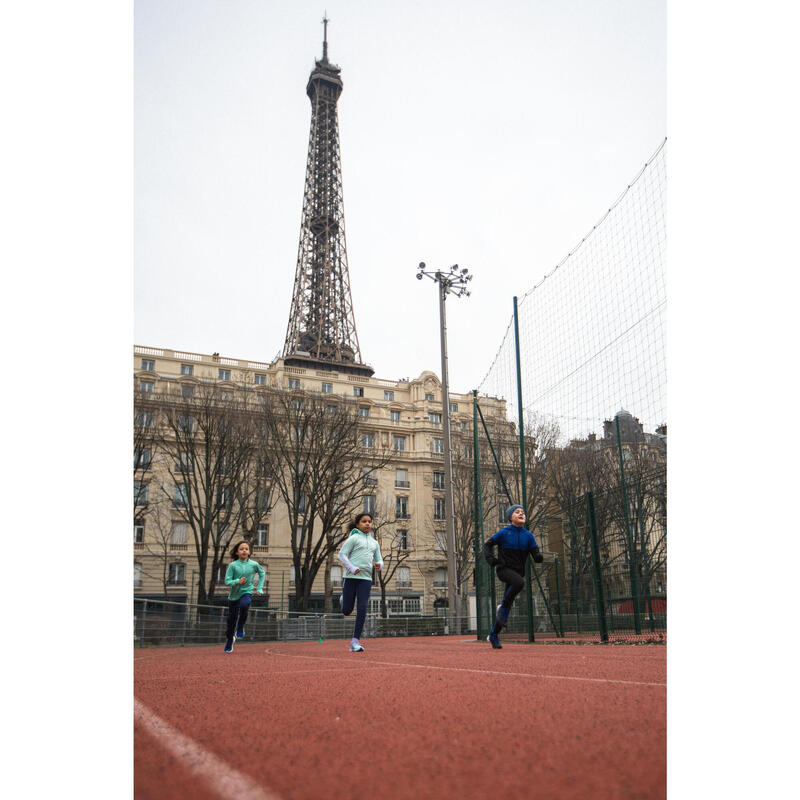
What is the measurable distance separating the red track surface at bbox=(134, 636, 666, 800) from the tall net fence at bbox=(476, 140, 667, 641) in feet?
22.7

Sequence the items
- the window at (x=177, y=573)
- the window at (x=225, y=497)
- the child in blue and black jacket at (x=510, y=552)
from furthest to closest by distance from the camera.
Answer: the window at (x=177, y=573) < the window at (x=225, y=497) < the child in blue and black jacket at (x=510, y=552)

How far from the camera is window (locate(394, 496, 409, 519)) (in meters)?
46.8

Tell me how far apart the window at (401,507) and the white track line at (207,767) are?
146 ft

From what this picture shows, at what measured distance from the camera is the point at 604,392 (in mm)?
12336

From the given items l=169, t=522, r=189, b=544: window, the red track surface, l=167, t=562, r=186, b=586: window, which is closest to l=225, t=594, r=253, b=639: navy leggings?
the red track surface

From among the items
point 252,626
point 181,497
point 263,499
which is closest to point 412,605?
point 181,497

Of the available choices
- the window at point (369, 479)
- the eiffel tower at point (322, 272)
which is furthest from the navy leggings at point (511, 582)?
the eiffel tower at point (322, 272)

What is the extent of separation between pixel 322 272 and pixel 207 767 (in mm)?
72208

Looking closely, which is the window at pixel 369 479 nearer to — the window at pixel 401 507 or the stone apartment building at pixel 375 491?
the stone apartment building at pixel 375 491

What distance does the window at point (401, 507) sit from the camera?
153 ft

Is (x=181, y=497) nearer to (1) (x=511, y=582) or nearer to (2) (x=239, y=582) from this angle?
(2) (x=239, y=582)

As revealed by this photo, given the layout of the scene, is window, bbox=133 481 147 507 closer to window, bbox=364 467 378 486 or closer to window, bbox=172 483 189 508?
window, bbox=172 483 189 508
